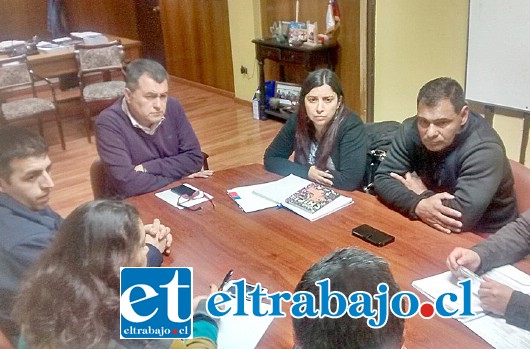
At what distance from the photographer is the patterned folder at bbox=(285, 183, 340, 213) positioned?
165cm

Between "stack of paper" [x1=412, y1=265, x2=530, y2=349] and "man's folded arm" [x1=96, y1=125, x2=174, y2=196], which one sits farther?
"man's folded arm" [x1=96, y1=125, x2=174, y2=196]

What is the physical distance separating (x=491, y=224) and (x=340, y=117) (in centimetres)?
64

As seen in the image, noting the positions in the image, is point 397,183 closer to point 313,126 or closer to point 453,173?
point 453,173

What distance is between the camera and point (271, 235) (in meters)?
1.53

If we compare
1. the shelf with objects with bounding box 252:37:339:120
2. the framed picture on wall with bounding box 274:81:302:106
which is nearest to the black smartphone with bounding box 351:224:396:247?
the shelf with objects with bounding box 252:37:339:120

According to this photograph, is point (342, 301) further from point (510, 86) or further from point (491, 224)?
point (510, 86)

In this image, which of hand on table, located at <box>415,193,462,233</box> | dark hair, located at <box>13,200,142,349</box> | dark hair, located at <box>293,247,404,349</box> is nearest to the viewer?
dark hair, located at <box>293,247,404,349</box>

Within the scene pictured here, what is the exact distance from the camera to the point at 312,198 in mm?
1688

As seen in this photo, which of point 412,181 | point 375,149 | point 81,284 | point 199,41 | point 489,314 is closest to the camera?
point 81,284

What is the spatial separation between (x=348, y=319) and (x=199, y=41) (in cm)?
503

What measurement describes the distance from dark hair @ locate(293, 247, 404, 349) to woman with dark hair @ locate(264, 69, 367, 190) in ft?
3.82

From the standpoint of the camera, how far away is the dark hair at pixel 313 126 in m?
A: 2.00

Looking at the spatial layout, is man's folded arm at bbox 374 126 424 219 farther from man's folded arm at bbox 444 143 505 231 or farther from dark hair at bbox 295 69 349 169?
dark hair at bbox 295 69 349 169

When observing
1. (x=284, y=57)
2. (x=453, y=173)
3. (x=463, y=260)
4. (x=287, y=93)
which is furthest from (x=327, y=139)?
(x=287, y=93)
